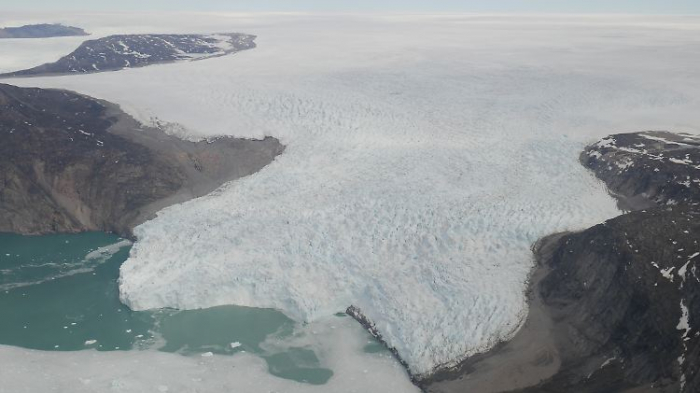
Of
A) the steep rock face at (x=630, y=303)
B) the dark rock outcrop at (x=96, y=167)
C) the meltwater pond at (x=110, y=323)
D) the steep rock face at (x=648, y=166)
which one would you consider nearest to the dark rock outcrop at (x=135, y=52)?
the dark rock outcrop at (x=96, y=167)

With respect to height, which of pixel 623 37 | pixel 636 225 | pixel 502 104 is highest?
pixel 623 37

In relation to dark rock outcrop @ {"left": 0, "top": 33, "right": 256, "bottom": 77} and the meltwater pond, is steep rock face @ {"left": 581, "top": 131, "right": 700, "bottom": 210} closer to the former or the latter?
the meltwater pond

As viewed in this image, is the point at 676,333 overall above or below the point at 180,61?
below

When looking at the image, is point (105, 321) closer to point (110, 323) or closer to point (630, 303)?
point (110, 323)

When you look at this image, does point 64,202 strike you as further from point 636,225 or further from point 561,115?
point 561,115

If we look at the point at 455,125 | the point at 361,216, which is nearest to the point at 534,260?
the point at 361,216

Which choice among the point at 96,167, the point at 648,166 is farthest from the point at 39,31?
the point at 648,166

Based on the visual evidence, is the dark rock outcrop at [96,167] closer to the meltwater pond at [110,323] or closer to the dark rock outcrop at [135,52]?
the meltwater pond at [110,323]
